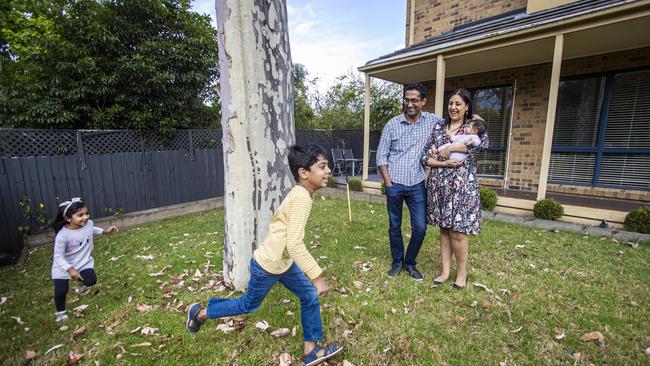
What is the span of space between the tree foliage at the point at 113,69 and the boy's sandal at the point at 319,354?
250 inches

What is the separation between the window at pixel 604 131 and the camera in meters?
6.08

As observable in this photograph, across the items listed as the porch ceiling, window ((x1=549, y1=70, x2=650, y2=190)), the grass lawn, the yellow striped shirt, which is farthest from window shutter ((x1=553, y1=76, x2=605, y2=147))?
the yellow striped shirt

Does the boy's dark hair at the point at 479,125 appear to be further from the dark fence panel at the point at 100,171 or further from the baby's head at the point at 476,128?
the dark fence panel at the point at 100,171

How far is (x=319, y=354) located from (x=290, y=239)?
0.94 metres

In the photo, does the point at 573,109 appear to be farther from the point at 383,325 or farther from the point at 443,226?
the point at 383,325

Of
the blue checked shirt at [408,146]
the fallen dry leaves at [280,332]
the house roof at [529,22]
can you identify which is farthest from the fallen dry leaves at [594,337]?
the house roof at [529,22]

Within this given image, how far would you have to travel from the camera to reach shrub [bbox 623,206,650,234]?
4352 mm

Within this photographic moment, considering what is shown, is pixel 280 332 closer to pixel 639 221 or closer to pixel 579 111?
pixel 639 221

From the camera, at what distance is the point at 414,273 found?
323 cm

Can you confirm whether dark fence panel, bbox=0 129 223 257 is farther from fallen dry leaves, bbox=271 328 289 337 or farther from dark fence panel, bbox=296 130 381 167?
fallen dry leaves, bbox=271 328 289 337

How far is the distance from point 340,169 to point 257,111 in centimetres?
822

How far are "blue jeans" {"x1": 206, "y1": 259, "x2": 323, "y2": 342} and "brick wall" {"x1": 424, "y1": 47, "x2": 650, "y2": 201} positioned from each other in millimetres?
7457

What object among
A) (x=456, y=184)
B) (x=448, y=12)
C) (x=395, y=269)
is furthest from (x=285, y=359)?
(x=448, y=12)

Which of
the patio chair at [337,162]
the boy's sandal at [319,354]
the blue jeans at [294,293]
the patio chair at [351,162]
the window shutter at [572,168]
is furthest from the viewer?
the patio chair at [351,162]
